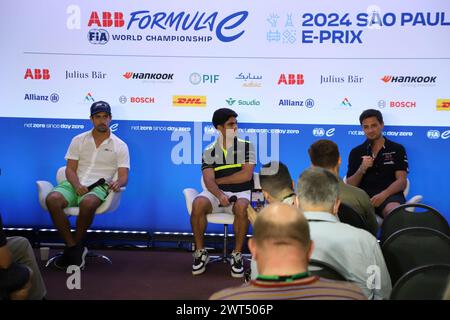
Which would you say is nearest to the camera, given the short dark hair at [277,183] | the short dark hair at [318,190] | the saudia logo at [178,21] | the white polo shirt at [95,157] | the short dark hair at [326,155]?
the short dark hair at [318,190]

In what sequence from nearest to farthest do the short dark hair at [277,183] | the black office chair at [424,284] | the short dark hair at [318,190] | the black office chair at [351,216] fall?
the black office chair at [424,284] < the short dark hair at [318,190] < the black office chair at [351,216] < the short dark hair at [277,183]

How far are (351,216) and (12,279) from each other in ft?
5.78

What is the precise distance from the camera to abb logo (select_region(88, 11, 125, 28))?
18.9 feet

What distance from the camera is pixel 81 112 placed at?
5859 mm

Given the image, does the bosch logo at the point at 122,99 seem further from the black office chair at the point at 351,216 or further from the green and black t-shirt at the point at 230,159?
the black office chair at the point at 351,216

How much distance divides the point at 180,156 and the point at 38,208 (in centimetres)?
162

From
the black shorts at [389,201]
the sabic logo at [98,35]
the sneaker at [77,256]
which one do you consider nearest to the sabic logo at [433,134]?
the black shorts at [389,201]

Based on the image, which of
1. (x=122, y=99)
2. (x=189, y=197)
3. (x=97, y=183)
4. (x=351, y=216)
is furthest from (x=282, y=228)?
(x=122, y=99)

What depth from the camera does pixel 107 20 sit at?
19.0 feet

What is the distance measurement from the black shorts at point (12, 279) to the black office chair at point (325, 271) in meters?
1.48

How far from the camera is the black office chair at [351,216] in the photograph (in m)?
3.04

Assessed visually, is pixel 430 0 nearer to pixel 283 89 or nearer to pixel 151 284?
pixel 283 89

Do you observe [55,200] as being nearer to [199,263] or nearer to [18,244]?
[199,263]

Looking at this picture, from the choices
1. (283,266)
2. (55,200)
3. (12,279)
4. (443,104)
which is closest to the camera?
(283,266)
